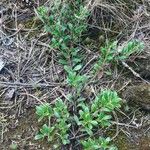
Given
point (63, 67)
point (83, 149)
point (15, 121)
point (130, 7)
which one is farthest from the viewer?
point (130, 7)

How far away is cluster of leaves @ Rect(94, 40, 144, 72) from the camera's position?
2447mm

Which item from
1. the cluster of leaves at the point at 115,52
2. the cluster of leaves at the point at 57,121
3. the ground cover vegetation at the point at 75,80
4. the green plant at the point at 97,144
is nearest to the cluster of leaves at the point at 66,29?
the ground cover vegetation at the point at 75,80

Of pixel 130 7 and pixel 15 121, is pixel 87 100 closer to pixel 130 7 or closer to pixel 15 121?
pixel 15 121

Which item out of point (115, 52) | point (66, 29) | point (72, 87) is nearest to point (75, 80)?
point (72, 87)

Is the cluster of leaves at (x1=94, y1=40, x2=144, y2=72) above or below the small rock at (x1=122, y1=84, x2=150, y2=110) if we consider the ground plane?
above

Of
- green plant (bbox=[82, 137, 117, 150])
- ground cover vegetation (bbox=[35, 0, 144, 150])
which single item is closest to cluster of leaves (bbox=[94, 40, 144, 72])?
ground cover vegetation (bbox=[35, 0, 144, 150])

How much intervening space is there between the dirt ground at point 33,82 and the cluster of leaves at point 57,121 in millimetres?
78

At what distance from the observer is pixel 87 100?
2449mm

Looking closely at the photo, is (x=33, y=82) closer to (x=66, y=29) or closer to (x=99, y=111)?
(x=66, y=29)

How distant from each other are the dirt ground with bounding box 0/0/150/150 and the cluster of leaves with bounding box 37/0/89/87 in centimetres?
9

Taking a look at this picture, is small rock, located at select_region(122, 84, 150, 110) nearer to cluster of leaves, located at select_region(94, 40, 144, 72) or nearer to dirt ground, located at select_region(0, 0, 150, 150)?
dirt ground, located at select_region(0, 0, 150, 150)

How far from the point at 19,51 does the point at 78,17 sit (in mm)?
458

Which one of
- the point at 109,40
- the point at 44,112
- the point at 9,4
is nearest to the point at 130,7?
the point at 109,40

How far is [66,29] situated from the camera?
2.67m
